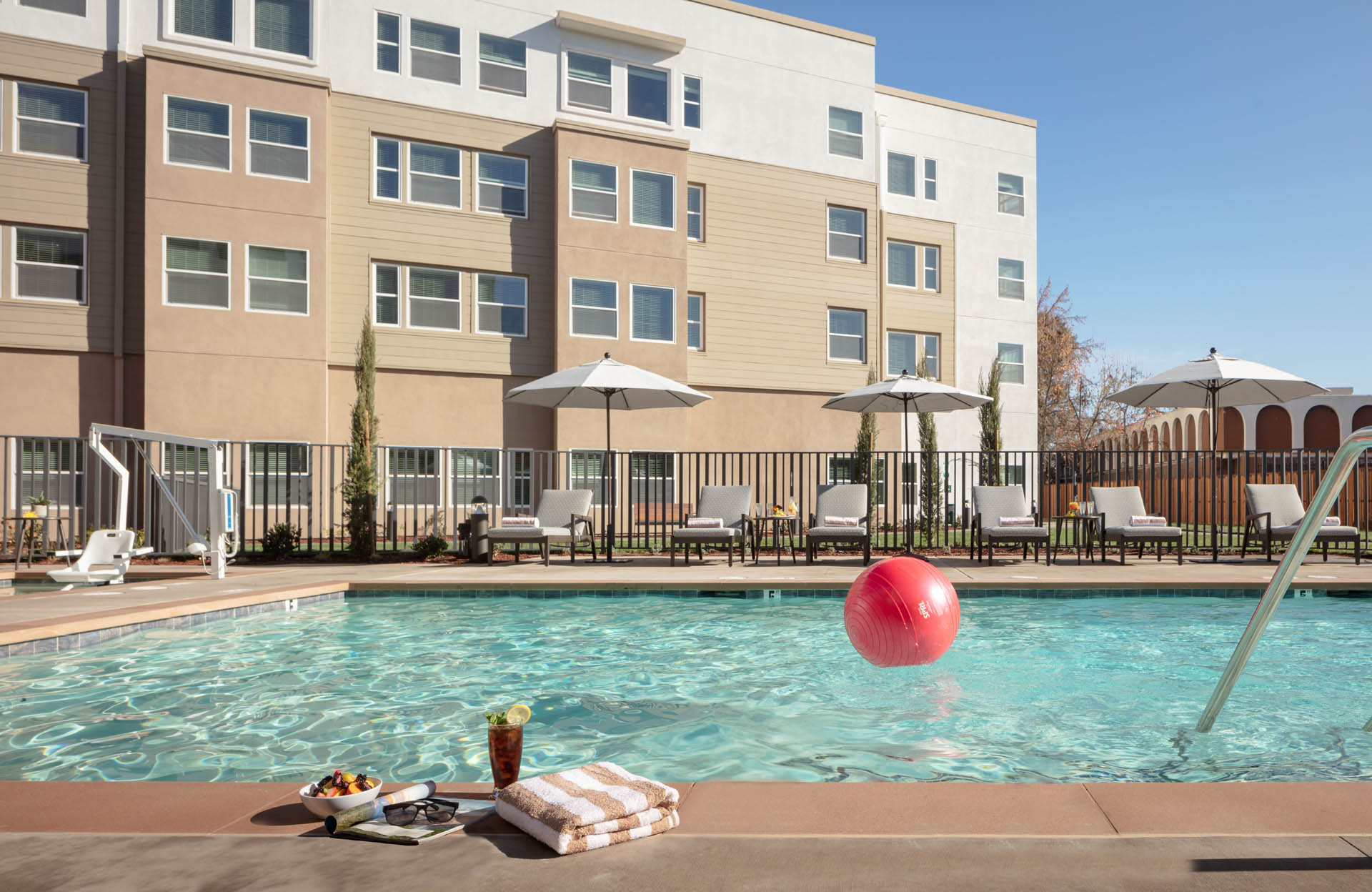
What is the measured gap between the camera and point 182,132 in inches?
674

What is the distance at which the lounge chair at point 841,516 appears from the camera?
12.3 metres

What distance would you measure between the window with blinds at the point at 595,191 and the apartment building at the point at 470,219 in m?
0.06

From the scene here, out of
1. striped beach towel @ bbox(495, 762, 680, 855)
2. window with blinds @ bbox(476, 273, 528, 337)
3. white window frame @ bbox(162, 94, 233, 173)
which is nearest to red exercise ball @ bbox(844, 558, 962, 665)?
striped beach towel @ bbox(495, 762, 680, 855)

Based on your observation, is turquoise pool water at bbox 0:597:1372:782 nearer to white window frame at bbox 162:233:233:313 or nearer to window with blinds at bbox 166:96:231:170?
white window frame at bbox 162:233:233:313

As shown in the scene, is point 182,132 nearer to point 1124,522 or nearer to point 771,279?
point 771,279

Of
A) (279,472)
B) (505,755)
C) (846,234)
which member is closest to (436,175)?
(279,472)

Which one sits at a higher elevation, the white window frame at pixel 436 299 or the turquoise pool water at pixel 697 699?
the white window frame at pixel 436 299

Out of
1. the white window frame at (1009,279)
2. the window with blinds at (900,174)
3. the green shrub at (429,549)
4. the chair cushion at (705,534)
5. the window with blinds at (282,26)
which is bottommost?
the green shrub at (429,549)

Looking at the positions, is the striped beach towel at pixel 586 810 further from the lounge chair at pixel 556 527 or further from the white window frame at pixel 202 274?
the white window frame at pixel 202 274

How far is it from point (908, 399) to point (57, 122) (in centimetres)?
1640

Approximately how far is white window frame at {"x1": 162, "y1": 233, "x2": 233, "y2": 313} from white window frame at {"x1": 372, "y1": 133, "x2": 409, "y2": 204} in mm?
3149

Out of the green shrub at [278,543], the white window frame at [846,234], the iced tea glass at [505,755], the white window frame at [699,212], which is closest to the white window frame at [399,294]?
the green shrub at [278,543]

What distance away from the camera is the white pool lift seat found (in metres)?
9.91

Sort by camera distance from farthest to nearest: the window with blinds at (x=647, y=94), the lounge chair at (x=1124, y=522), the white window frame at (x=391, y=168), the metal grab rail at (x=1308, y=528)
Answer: the window with blinds at (x=647, y=94)
the white window frame at (x=391, y=168)
the lounge chair at (x=1124, y=522)
the metal grab rail at (x=1308, y=528)
